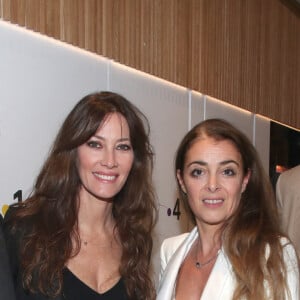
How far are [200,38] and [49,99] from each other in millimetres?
2335

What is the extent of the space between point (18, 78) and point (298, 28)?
5583 millimetres

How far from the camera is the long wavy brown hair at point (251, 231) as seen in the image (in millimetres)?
2316

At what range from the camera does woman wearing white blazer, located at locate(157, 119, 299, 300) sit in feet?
7.66

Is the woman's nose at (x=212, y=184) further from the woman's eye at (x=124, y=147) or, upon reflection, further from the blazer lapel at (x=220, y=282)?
the woman's eye at (x=124, y=147)

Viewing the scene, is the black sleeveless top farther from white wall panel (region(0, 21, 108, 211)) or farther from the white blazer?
white wall panel (region(0, 21, 108, 211))

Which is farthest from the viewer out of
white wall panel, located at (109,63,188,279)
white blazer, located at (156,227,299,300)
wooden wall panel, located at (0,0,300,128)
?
white wall panel, located at (109,63,188,279)

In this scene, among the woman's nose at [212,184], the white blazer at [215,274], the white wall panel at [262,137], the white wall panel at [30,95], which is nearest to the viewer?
the white blazer at [215,274]

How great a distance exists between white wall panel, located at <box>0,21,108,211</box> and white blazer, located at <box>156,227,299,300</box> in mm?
1133

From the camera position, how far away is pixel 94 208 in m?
2.72

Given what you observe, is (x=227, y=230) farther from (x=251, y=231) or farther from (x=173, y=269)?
(x=173, y=269)

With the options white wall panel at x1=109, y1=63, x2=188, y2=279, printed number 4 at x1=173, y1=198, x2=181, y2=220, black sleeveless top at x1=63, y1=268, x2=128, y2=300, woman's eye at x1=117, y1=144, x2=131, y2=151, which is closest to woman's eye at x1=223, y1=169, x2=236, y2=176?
woman's eye at x1=117, y1=144, x2=131, y2=151

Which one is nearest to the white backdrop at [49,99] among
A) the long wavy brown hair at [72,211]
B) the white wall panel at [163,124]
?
Result: the white wall panel at [163,124]

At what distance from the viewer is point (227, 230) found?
257cm

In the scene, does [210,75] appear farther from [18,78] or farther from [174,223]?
[18,78]
